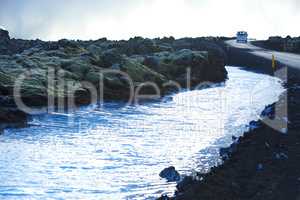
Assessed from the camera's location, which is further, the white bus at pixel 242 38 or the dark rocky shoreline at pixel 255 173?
the white bus at pixel 242 38

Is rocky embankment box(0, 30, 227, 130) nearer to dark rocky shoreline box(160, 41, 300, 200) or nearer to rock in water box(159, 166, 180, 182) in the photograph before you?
rock in water box(159, 166, 180, 182)

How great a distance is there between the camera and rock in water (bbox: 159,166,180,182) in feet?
41.0

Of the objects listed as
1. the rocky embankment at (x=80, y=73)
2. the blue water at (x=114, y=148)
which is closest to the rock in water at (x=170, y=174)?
the blue water at (x=114, y=148)

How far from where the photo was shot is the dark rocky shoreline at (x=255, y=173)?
1055 cm

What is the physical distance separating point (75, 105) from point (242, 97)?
36.1 ft

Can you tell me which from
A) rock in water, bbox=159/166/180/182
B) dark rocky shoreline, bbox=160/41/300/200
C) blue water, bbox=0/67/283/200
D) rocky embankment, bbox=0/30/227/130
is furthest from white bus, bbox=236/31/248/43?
rock in water, bbox=159/166/180/182

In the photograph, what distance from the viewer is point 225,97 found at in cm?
3123

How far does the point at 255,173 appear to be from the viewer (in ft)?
39.8

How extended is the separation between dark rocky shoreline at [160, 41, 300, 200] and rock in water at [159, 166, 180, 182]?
48 centimetres

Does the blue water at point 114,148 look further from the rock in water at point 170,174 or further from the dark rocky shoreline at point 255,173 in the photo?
the dark rocky shoreline at point 255,173

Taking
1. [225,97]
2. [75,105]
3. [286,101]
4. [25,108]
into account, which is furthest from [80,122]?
[225,97]

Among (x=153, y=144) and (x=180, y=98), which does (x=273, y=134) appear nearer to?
(x=153, y=144)

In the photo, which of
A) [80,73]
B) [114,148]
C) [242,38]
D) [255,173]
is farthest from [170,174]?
[242,38]

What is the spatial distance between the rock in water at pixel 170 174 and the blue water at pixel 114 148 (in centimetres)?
17
